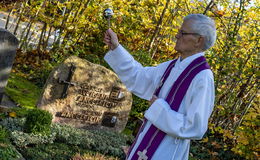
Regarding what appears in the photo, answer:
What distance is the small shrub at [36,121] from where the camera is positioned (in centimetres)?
546

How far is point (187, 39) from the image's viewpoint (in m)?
2.53

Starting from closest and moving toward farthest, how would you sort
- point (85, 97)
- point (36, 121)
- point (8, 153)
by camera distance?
point (8, 153)
point (36, 121)
point (85, 97)

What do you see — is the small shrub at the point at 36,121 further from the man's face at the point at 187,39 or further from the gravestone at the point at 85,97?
the man's face at the point at 187,39

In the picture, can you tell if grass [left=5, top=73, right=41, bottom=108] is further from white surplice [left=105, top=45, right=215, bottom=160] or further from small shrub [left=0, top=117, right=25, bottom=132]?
white surplice [left=105, top=45, right=215, bottom=160]

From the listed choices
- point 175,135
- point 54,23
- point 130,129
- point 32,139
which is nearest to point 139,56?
point 130,129

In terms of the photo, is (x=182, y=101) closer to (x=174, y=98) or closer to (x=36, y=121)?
(x=174, y=98)

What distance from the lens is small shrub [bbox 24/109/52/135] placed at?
5.46m

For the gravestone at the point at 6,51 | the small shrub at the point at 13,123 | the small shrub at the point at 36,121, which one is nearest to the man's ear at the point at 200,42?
the small shrub at the point at 36,121

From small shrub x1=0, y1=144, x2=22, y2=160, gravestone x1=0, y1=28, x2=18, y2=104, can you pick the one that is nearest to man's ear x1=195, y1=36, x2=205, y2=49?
small shrub x1=0, y1=144, x2=22, y2=160

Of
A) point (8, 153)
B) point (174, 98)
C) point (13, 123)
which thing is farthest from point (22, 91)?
point (174, 98)

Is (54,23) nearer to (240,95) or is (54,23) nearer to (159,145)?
(240,95)

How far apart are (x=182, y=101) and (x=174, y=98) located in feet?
0.22

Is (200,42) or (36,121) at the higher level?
(200,42)

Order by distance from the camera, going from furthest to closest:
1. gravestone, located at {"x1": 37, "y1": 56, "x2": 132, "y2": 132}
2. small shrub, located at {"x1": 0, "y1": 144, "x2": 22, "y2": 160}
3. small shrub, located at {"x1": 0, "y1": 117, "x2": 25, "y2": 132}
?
gravestone, located at {"x1": 37, "y1": 56, "x2": 132, "y2": 132}, small shrub, located at {"x1": 0, "y1": 117, "x2": 25, "y2": 132}, small shrub, located at {"x1": 0, "y1": 144, "x2": 22, "y2": 160}
